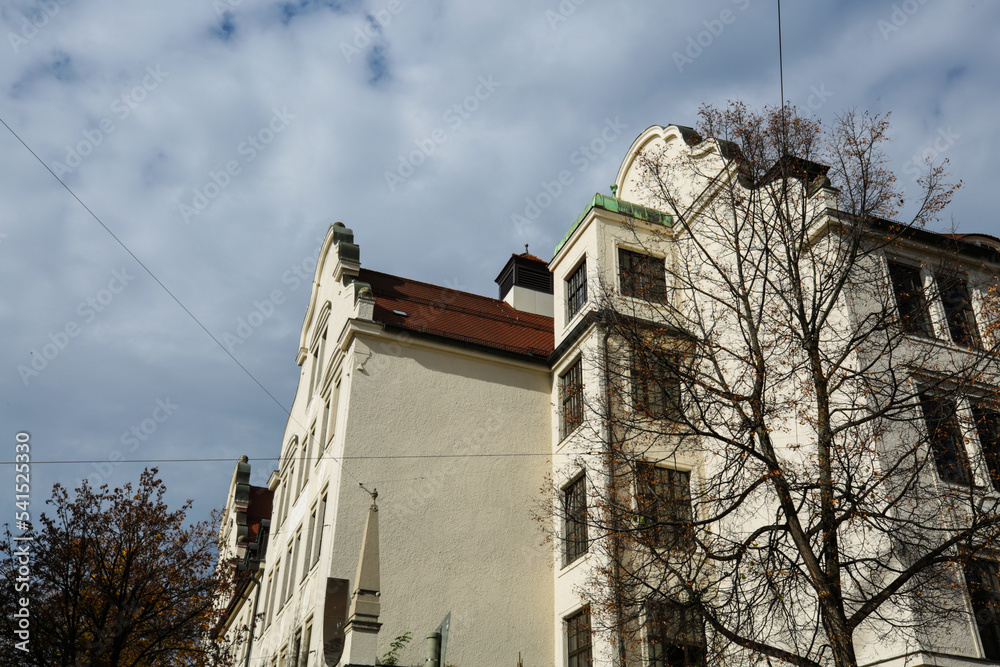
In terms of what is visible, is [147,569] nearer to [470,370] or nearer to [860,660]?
[470,370]

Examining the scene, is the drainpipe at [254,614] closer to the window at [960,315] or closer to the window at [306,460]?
the window at [306,460]

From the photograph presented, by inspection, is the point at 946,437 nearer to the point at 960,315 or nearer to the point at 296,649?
the point at 960,315

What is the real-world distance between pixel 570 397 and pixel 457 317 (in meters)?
4.95

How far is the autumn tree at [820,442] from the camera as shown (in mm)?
13758

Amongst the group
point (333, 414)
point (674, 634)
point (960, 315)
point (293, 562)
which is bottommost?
point (674, 634)

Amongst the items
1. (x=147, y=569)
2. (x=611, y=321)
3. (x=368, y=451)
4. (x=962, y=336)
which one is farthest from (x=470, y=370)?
(x=962, y=336)

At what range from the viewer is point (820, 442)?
13.5 meters

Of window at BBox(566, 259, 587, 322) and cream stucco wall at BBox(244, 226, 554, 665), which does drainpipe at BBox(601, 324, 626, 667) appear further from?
window at BBox(566, 259, 587, 322)

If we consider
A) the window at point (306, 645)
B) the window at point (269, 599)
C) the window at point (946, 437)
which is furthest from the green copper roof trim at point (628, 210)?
the window at point (269, 599)

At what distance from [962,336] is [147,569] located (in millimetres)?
22240

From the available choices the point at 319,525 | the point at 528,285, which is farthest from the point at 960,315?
the point at 319,525

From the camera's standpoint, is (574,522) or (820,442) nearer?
(820,442)

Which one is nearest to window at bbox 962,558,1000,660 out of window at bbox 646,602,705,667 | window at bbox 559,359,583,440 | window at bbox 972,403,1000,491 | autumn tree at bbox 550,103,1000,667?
autumn tree at bbox 550,103,1000,667

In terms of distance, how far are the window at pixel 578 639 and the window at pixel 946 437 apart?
841cm
